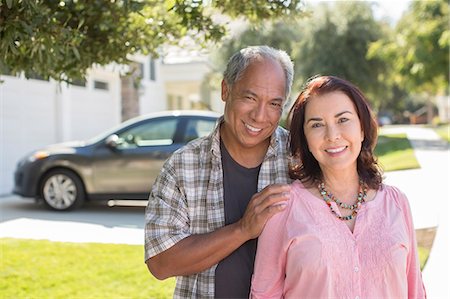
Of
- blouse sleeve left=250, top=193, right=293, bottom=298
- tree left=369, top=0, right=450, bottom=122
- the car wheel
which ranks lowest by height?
the car wheel

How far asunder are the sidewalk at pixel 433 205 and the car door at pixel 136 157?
335 cm

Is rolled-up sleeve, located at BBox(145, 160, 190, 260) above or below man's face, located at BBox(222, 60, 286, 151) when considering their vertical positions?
below

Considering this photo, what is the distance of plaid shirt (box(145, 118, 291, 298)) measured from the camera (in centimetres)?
210

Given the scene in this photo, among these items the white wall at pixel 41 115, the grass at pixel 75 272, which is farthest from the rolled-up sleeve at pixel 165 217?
the white wall at pixel 41 115

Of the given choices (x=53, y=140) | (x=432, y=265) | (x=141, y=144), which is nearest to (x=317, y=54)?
(x=53, y=140)

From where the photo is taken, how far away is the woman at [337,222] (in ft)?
6.19

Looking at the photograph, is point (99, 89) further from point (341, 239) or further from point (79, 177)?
point (341, 239)

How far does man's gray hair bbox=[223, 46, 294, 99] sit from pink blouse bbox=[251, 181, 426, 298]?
569mm

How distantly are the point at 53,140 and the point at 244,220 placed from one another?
1090 centimetres

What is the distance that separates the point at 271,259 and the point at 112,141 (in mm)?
6791

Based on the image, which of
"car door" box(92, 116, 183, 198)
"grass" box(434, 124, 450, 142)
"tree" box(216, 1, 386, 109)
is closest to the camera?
"car door" box(92, 116, 183, 198)

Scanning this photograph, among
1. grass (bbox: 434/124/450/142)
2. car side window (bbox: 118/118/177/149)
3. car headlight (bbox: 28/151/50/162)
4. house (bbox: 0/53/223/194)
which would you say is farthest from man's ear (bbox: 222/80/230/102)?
grass (bbox: 434/124/450/142)

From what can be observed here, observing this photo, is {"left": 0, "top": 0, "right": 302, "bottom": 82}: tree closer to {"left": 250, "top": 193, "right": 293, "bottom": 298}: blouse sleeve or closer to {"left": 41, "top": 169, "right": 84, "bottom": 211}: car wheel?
{"left": 250, "top": 193, "right": 293, "bottom": 298}: blouse sleeve

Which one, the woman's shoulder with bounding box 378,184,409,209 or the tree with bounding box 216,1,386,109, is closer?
the woman's shoulder with bounding box 378,184,409,209
